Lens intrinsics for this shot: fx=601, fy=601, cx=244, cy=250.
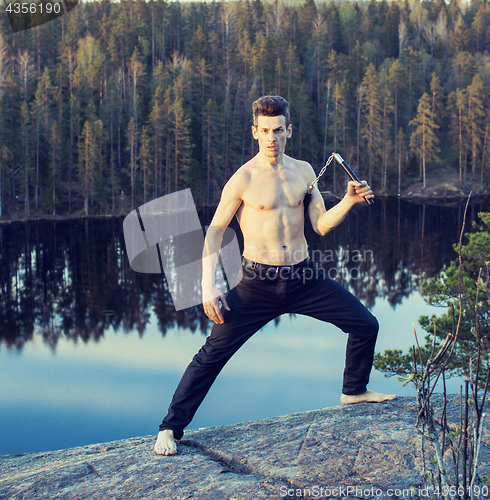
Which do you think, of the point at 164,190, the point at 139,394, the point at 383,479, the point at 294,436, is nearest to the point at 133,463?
the point at 294,436

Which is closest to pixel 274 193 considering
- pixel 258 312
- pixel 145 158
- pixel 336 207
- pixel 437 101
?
pixel 336 207

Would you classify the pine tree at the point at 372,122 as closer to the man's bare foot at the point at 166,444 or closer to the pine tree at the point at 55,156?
the pine tree at the point at 55,156

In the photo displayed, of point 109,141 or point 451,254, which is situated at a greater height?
point 109,141

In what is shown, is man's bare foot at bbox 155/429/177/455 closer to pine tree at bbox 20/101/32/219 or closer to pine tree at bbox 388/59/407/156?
pine tree at bbox 20/101/32/219

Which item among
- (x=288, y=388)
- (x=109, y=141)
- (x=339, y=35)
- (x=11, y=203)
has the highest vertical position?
(x=339, y=35)

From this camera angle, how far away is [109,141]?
49.5m

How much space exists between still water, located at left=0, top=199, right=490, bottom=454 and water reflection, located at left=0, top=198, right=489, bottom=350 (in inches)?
3.0

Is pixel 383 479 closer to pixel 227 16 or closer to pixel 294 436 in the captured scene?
pixel 294 436

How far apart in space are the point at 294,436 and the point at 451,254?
28626mm

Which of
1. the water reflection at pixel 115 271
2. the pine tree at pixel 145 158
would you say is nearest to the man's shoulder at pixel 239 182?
the water reflection at pixel 115 271

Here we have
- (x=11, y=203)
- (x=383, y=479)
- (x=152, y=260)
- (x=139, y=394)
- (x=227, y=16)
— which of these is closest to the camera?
(x=383, y=479)

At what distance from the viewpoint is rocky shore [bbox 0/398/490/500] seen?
320cm

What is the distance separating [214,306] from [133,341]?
16559 millimetres

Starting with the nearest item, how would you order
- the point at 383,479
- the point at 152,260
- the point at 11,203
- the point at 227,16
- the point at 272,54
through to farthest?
the point at 383,479 < the point at 152,260 < the point at 11,203 < the point at 272,54 < the point at 227,16
